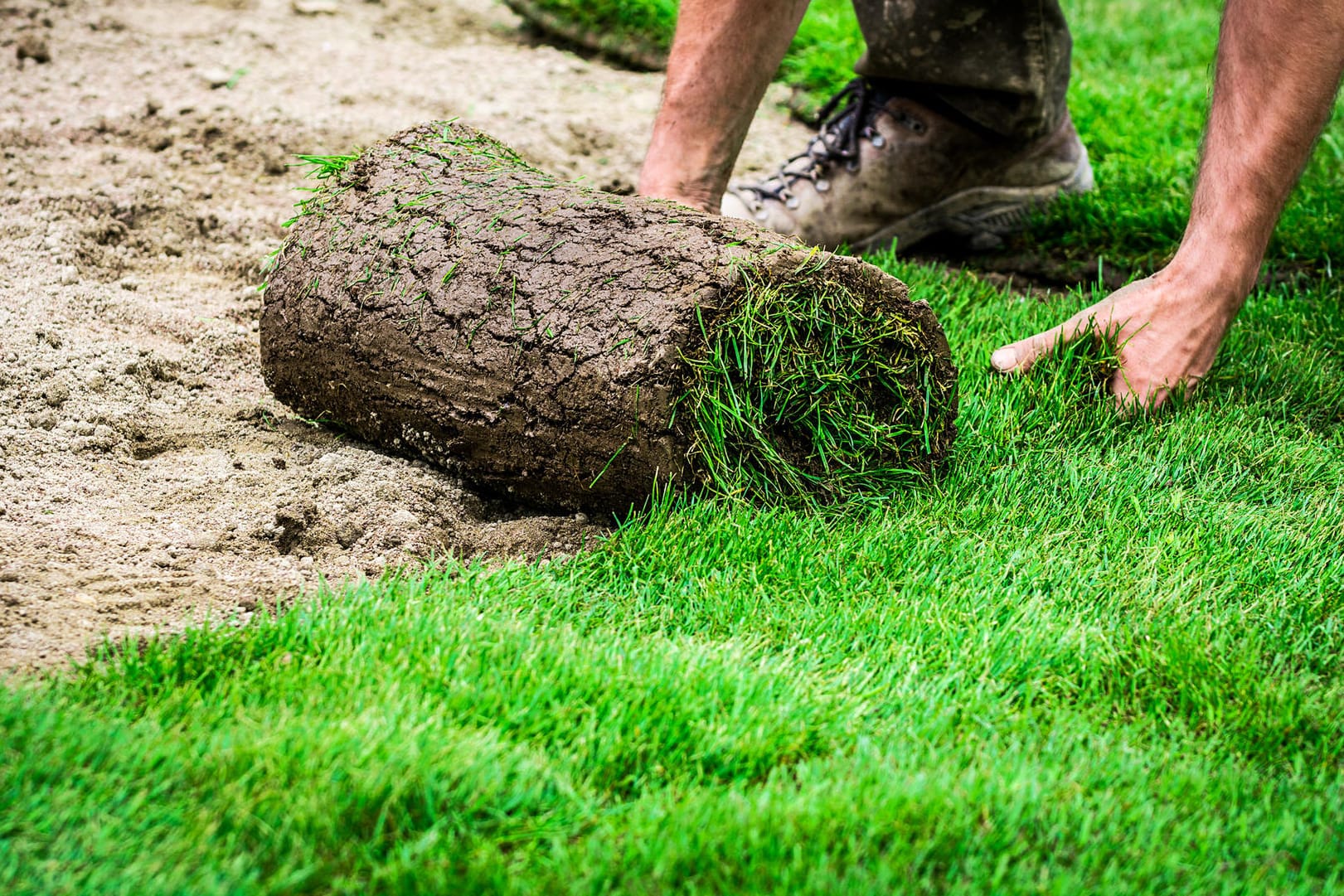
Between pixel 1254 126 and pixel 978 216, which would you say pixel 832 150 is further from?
pixel 1254 126

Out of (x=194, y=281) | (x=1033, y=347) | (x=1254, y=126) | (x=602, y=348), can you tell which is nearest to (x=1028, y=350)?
(x=1033, y=347)

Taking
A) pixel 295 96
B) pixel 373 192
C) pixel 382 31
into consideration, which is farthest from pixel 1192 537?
pixel 382 31

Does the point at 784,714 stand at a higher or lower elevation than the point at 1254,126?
lower

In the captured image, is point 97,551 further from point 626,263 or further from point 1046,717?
point 1046,717

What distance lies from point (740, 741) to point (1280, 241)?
308cm

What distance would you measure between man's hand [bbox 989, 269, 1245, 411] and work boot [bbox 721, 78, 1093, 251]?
3.38ft

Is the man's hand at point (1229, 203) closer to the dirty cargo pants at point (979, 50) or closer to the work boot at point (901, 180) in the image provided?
the dirty cargo pants at point (979, 50)

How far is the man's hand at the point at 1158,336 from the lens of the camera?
2.68 metres

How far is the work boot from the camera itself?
3.68 m

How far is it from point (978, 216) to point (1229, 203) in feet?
4.07

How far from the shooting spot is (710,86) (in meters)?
3.01

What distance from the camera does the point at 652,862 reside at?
4.41ft

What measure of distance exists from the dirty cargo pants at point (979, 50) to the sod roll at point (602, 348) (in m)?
1.62

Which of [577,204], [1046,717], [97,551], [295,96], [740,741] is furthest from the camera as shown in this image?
[295,96]
